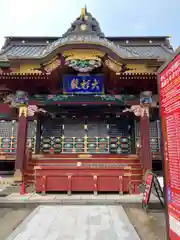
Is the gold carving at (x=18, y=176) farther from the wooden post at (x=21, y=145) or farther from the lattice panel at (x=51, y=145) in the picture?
the lattice panel at (x=51, y=145)

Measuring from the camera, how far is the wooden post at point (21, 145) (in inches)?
311

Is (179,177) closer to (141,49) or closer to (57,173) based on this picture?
(57,173)

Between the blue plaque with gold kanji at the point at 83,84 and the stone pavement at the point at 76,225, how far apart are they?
5.88 meters

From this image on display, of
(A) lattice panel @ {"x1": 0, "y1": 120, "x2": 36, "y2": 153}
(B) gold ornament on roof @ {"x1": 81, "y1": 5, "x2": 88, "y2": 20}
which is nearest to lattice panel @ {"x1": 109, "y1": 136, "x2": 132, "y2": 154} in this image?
(A) lattice panel @ {"x1": 0, "y1": 120, "x2": 36, "y2": 153}

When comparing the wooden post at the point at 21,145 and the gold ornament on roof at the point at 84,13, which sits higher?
the gold ornament on roof at the point at 84,13

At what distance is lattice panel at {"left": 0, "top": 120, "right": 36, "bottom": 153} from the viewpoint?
1121cm

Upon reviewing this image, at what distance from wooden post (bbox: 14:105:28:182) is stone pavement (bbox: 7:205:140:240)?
12.0 ft

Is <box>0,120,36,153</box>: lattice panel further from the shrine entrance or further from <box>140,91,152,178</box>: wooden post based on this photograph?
<box>140,91,152,178</box>: wooden post

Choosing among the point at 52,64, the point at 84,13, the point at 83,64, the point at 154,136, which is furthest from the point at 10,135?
the point at 84,13

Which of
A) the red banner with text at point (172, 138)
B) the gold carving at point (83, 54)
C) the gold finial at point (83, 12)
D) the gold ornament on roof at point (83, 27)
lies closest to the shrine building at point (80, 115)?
the gold carving at point (83, 54)

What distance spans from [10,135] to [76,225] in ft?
30.9

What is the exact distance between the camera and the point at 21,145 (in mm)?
8445

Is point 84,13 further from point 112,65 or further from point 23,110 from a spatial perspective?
point 23,110

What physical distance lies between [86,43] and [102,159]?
5.69m
